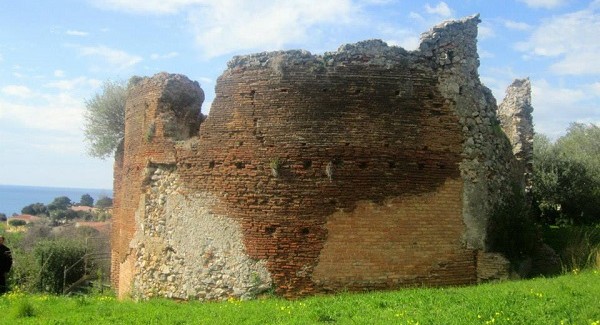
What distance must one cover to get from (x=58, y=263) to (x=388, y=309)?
2009cm

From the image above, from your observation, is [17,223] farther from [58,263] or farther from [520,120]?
[520,120]

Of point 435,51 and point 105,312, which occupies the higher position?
point 435,51

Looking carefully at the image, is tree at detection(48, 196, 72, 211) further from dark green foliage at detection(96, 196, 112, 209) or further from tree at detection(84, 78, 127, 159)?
tree at detection(84, 78, 127, 159)

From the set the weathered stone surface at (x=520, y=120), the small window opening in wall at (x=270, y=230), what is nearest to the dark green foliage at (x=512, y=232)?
the weathered stone surface at (x=520, y=120)

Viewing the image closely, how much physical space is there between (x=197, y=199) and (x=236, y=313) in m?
2.97

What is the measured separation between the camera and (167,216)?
37.9 feet

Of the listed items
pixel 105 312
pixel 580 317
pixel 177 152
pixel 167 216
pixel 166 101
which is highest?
pixel 166 101

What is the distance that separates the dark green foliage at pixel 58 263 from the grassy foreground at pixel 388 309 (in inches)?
536

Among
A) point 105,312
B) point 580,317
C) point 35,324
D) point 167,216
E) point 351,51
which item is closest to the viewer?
point 580,317

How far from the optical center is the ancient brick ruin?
33.7ft

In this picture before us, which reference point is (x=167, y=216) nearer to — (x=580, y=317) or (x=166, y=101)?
(x=166, y=101)

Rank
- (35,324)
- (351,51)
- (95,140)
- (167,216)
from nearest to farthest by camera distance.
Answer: (35,324) → (351,51) → (167,216) → (95,140)

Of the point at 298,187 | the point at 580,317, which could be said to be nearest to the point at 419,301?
the point at 580,317

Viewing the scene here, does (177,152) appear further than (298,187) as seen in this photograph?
Yes
